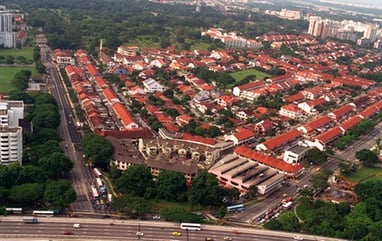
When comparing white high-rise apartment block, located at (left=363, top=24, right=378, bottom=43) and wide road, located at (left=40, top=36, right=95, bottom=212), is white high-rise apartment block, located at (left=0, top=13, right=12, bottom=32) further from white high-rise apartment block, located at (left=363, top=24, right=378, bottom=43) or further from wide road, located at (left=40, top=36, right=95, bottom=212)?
white high-rise apartment block, located at (left=363, top=24, right=378, bottom=43)

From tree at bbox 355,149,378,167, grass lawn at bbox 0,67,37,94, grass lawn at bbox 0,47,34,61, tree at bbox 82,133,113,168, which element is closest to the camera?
tree at bbox 82,133,113,168

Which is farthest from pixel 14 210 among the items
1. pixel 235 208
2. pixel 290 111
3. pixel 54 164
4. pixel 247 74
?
pixel 247 74

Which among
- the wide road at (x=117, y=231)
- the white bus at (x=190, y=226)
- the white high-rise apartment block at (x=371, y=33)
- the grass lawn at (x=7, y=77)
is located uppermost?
the white high-rise apartment block at (x=371, y=33)

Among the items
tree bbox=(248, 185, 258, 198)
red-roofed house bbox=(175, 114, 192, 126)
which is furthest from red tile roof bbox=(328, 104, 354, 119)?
tree bbox=(248, 185, 258, 198)

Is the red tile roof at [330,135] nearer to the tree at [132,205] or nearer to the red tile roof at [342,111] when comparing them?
the red tile roof at [342,111]

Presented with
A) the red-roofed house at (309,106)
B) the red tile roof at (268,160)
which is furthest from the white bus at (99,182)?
the red-roofed house at (309,106)

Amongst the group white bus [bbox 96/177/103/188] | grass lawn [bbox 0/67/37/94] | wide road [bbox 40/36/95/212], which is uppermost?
white bus [bbox 96/177/103/188]
